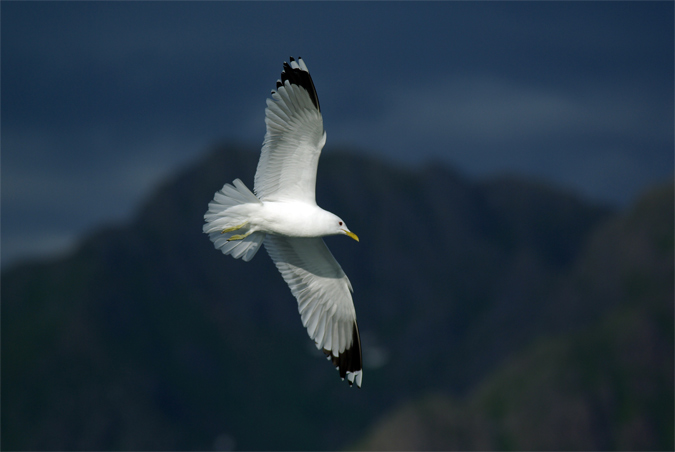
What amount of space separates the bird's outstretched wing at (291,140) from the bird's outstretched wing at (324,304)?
155cm

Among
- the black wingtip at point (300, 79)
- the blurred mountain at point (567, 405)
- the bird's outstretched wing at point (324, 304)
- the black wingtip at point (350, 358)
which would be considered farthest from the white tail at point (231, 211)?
the blurred mountain at point (567, 405)

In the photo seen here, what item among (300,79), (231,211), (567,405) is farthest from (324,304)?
(567,405)

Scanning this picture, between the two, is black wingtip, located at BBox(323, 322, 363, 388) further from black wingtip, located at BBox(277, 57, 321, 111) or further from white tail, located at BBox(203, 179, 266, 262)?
black wingtip, located at BBox(277, 57, 321, 111)

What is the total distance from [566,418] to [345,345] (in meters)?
159

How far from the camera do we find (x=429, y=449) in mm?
148875

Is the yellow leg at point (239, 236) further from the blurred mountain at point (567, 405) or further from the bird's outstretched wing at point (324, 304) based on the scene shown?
the blurred mountain at point (567, 405)

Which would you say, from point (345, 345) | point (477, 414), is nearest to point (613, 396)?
point (477, 414)

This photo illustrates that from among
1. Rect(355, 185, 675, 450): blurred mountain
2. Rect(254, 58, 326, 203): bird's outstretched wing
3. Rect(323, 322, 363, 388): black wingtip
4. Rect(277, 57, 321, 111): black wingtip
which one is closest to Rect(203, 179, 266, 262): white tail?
Rect(254, 58, 326, 203): bird's outstretched wing

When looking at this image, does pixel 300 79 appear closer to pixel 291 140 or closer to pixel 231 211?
pixel 291 140

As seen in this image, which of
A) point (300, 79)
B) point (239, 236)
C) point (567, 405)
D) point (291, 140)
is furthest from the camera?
point (567, 405)

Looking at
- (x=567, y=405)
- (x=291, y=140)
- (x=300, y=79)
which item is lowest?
(x=567, y=405)

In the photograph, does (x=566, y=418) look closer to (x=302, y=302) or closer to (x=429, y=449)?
(x=429, y=449)

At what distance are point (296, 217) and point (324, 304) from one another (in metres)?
2.77

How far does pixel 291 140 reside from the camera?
17.4 m
